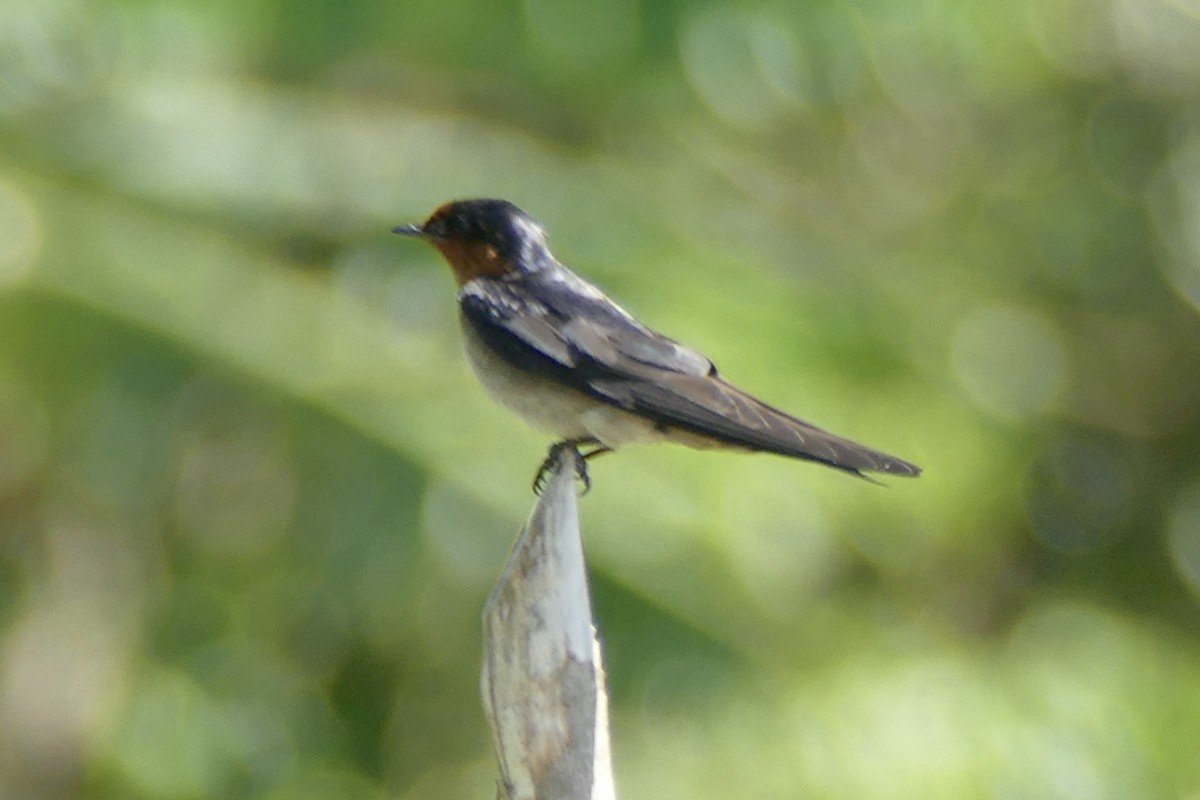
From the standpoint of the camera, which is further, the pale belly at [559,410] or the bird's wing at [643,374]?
the pale belly at [559,410]

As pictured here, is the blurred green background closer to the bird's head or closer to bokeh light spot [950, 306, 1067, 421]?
bokeh light spot [950, 306, 1067, 421]

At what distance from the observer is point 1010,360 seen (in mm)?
6559

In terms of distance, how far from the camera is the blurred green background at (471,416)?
4.88 metres

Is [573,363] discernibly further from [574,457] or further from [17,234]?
[17,234]

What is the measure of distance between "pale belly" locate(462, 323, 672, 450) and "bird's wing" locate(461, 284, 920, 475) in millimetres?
34

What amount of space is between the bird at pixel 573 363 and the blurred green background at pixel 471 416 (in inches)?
41.9

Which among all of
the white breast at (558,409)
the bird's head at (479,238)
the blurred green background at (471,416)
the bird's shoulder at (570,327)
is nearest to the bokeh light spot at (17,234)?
the blurred green background at (471,416)

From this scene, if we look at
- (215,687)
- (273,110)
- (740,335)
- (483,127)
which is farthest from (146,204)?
(740,335)

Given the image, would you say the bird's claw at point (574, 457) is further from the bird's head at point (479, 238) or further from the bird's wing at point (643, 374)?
the bird's head at point (479, 238)

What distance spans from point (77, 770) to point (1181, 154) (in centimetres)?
529

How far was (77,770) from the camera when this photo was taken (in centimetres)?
527

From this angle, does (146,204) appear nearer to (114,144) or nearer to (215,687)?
(114,144)

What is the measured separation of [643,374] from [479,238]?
0.74 m

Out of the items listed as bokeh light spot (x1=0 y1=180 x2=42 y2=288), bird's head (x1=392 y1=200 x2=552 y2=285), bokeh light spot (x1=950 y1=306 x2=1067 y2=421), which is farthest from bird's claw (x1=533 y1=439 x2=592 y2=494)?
bokeh light spot (x1=950 y1=306 x2=1067 y2=421)
